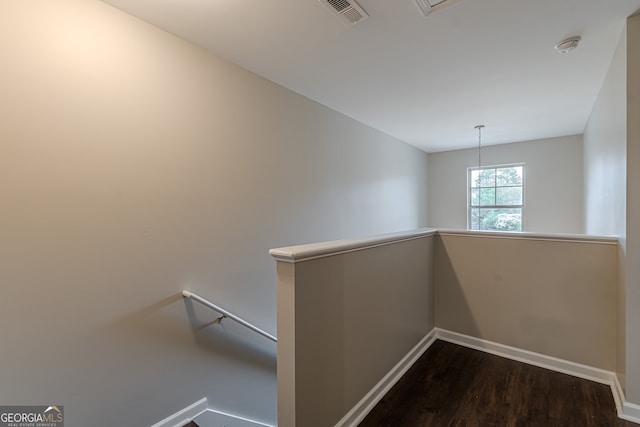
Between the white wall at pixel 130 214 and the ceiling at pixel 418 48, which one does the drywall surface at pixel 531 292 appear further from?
the white wall at pixel 130 214

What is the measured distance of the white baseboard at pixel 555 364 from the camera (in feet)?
5.74

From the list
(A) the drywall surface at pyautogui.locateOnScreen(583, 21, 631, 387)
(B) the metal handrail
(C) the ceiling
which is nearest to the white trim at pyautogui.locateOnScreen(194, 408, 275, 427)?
(B) the metal handrail

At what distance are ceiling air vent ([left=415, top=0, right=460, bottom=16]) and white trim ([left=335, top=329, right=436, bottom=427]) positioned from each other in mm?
2427

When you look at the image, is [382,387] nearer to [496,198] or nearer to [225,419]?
[225,419]

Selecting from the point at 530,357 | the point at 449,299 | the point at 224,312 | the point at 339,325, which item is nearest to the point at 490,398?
the point at 530,357

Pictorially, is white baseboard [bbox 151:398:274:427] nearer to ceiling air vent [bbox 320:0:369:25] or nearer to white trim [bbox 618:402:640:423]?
white trim [bbox 618:402:640:423]

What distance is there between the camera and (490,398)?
193cm

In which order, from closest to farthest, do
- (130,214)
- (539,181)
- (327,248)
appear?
(327,248)
(130,214)
(539,181)

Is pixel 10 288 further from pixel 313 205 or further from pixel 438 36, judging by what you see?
pixel 438 36

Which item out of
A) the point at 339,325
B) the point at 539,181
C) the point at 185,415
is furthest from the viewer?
the point at 539,181

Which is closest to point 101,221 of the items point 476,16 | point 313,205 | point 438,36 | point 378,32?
point 313,205

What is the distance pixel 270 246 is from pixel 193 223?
774 mm

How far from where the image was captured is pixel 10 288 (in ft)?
4.88

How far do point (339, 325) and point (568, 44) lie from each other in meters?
2.56
